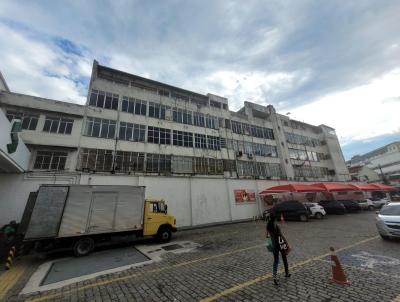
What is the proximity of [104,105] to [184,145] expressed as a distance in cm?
1045

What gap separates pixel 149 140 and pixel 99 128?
5439 mm

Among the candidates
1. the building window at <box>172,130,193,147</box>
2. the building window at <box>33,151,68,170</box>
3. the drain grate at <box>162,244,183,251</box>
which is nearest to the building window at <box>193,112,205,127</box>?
the building window at <box>172,130,193,147</box>

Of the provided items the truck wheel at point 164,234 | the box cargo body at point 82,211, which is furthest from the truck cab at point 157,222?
the box cargo body at point 82,211

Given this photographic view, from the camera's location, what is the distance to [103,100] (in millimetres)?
22078

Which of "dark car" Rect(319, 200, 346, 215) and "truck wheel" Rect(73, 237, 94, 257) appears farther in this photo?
"dark car" Rect(319, 200, 346, 215)

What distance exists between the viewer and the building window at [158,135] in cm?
2320

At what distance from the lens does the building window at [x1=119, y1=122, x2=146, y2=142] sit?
71.4 feet

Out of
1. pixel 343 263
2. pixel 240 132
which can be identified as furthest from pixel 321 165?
pixel 343 263

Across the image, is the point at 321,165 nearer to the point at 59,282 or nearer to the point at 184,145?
the point at 184,145

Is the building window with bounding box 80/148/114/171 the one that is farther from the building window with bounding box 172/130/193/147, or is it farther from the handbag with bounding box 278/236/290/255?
the handbag with bounding box 278/236/290/255

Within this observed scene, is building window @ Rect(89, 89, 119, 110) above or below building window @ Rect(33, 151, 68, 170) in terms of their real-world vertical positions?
above

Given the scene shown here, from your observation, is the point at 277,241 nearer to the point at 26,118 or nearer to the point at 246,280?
the point at 246,280

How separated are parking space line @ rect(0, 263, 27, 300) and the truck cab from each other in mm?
6085

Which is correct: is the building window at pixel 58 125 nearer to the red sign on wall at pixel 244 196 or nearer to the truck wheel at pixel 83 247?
the truck wheel at pixel 83 247
